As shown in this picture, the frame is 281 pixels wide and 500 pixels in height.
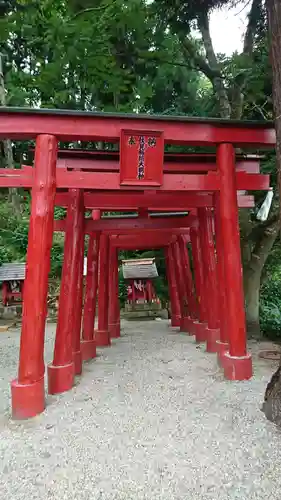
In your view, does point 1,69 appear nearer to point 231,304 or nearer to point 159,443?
point 231,304

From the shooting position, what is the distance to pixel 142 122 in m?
4.45

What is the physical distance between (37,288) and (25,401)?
1.15 metres

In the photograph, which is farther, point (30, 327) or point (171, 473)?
point (30, 327)

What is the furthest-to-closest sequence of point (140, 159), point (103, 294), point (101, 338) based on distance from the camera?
point (101, 338) → point (103, 294) → point (140, 159)

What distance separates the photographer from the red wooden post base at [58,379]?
14.8 ft

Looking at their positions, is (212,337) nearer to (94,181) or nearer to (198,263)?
(198,263)

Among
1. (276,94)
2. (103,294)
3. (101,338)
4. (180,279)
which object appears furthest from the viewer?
(180,279)

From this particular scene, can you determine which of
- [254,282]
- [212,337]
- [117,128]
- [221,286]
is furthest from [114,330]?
[117,128]

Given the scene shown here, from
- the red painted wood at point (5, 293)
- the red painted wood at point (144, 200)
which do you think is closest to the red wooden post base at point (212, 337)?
the red painted wood at point (144, 200)

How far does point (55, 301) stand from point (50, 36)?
937 cm

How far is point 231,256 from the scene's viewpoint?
469 cm

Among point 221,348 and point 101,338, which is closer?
point 221,348

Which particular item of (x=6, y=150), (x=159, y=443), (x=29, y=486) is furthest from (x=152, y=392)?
(x=6, y=150)

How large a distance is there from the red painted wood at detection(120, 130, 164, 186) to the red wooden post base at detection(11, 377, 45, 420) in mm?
2456
